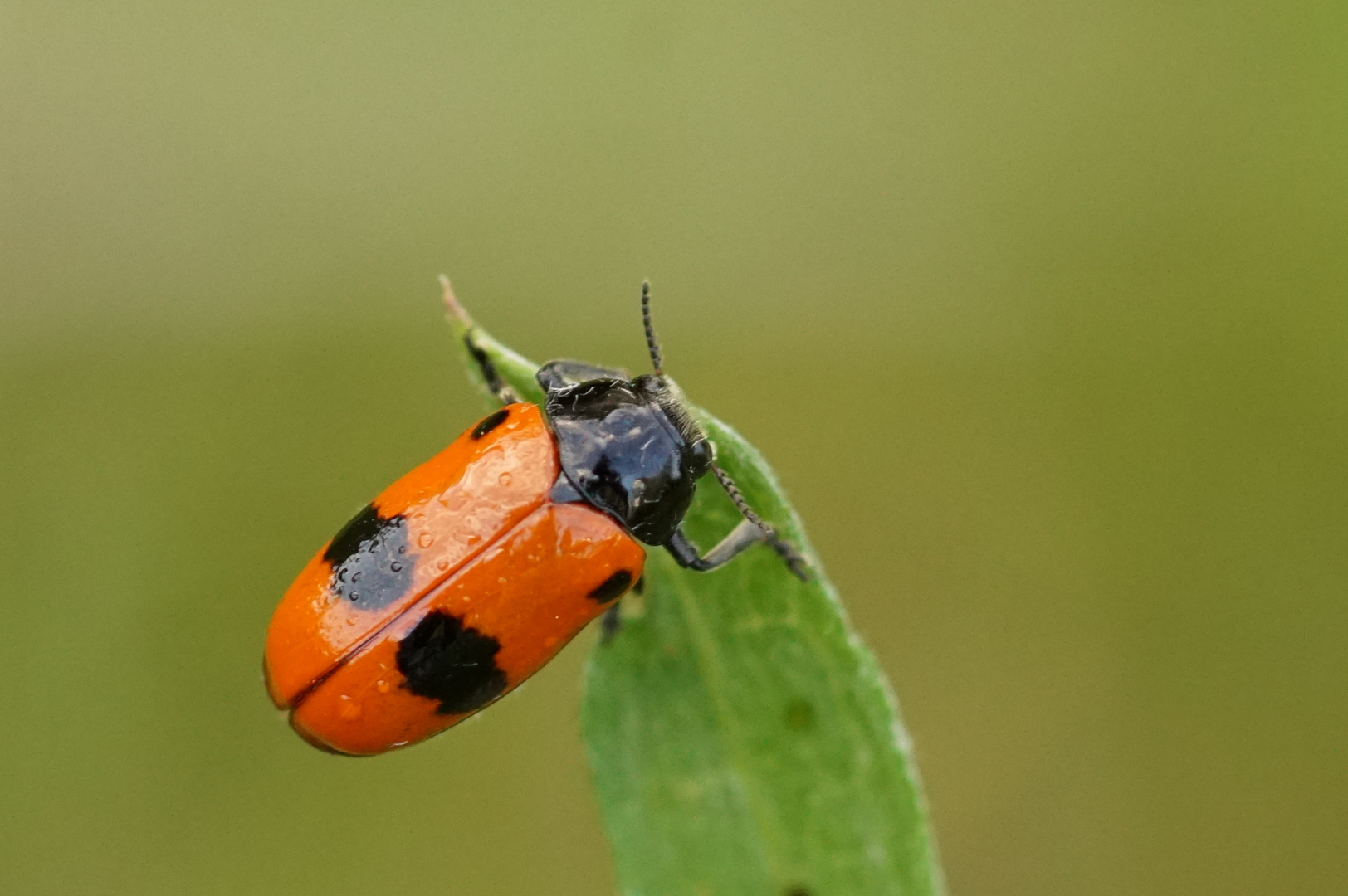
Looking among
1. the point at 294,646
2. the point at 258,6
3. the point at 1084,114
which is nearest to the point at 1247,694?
the point at 1084,114

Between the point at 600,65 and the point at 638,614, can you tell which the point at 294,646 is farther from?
the point at 600,65

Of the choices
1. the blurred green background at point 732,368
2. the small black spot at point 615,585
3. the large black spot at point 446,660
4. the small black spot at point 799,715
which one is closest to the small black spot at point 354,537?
the large black spot at point 446,660

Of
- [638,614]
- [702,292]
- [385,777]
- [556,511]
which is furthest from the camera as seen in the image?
[702,292]

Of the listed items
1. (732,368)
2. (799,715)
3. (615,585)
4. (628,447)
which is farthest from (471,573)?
(732,368)

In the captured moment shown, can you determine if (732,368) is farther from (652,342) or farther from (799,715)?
(799,715)

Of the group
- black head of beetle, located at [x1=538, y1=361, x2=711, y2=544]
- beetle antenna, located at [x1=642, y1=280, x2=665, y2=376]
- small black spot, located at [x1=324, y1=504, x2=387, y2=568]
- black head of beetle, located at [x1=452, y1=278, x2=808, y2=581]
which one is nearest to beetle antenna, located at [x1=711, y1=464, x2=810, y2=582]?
black head of beetle, located at [x1=452, y1=278, x2=808, y2=581]

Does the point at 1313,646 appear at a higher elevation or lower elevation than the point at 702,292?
lower

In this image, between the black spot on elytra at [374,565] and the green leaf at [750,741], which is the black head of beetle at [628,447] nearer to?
the green leaf at [750,741]
